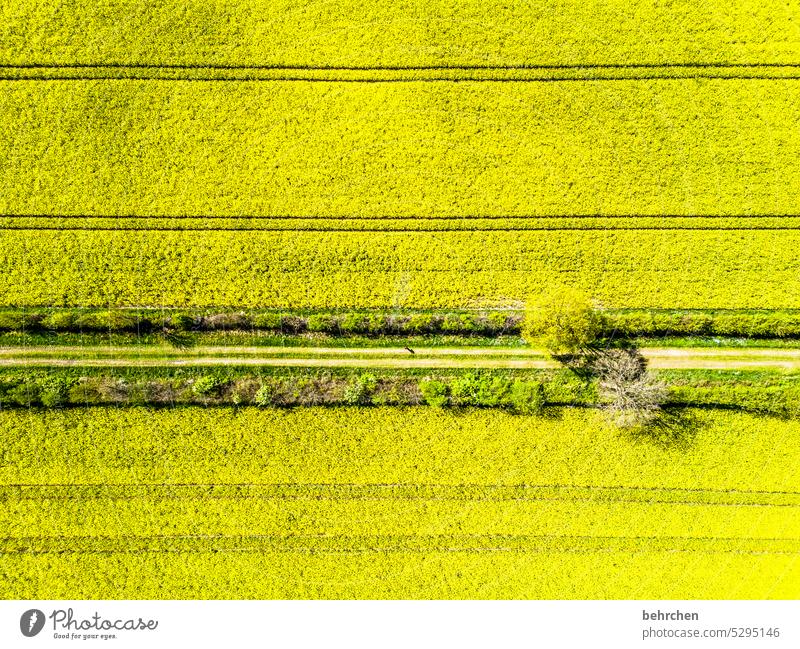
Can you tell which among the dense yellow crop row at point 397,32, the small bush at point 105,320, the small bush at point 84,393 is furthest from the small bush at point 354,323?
the dense yellow crop row at point 397,32

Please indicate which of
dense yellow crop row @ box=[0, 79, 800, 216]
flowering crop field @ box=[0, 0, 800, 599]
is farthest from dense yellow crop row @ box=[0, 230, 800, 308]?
dense yellow crop row @ box=[0, 79, 800, 216]

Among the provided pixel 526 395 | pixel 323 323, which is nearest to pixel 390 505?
pixel 526 395

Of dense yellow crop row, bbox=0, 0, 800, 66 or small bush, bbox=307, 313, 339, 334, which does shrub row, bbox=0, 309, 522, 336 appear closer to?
small bush, bbox=307, 313, 339, 334

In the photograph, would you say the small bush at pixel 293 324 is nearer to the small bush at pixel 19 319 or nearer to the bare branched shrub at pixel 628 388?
the small bush at pixel 19 319

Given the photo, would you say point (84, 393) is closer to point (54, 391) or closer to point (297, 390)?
point (54, 391)

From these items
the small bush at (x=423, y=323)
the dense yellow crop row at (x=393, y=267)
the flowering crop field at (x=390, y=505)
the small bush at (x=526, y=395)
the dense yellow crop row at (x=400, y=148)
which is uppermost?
the dense yellow crop row at (x=400, y=148)

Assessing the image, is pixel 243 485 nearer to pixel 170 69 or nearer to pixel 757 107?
pixel 170 69
